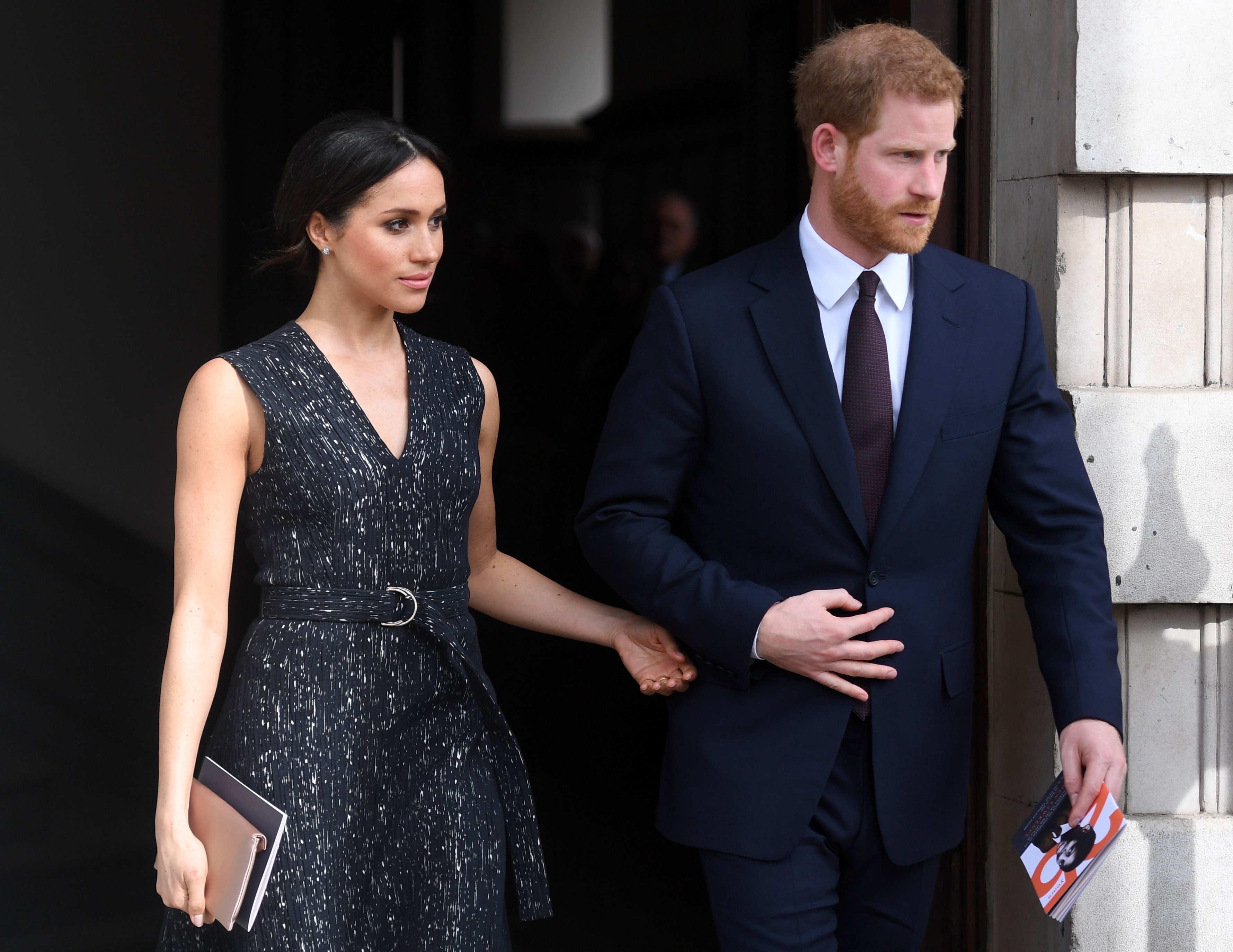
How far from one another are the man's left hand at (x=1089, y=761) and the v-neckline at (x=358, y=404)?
120 centimetres

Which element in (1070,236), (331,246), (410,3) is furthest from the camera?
(410,3)

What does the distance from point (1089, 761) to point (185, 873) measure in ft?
4.66

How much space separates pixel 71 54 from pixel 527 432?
225 inches

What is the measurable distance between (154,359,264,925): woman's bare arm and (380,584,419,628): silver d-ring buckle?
0.26 m

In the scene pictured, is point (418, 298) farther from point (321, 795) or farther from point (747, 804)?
point (747, 804)

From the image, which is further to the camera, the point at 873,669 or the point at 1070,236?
the point at 1070,236

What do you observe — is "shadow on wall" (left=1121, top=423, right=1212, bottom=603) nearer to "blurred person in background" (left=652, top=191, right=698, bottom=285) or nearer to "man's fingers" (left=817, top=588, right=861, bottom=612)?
"man's fingers" (left=817, top=588, right=861, bottom=612)

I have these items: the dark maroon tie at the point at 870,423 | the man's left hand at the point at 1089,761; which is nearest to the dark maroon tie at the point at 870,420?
the dark maroon tie at the point at 870,423

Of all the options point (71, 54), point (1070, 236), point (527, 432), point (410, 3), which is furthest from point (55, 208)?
point (410, 3)

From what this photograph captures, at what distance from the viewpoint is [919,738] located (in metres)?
2.48

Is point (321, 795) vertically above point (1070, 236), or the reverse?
point (1070, 236)

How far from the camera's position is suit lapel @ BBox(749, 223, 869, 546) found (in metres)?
2.40

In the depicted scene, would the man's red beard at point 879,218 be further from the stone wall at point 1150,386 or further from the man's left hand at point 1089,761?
the man's left hand at point 1089,761

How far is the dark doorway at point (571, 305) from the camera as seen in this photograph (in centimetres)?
363
